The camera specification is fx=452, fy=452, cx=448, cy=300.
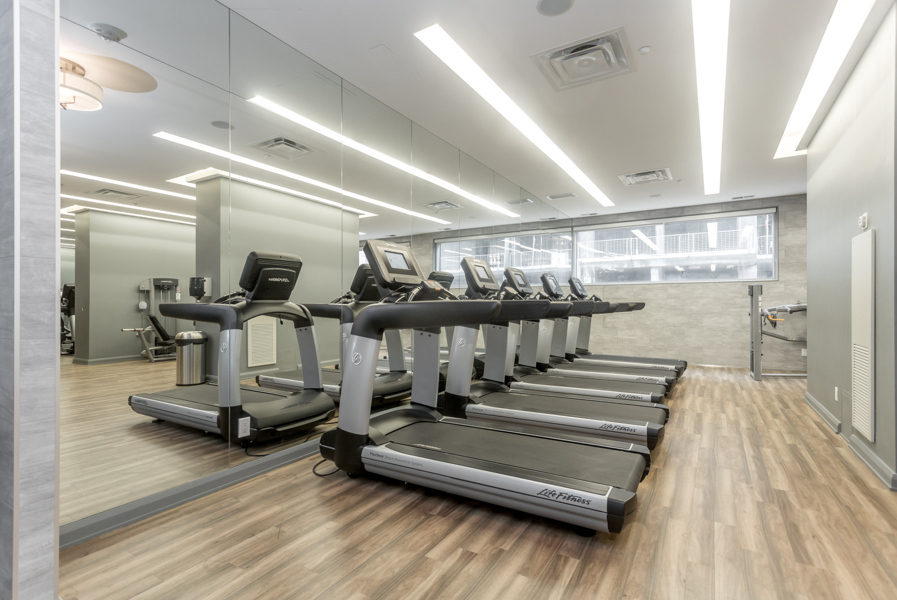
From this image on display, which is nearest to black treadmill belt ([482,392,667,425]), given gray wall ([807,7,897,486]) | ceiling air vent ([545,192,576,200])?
gray wall ([807,7,897,486])

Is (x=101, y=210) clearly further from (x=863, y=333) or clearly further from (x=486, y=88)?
(x=863, y=333)

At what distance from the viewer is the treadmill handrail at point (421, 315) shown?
87.4 inches

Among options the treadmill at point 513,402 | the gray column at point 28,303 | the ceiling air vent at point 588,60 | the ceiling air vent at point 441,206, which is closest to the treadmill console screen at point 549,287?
the treadmill at point 513,402

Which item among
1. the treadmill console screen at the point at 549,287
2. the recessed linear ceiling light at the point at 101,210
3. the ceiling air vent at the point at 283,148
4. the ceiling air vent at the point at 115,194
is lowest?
the treadmill console screen at the point at 549,287

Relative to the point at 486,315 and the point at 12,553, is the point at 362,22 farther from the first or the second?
the point at 12,553

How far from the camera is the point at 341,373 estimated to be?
3.92 m

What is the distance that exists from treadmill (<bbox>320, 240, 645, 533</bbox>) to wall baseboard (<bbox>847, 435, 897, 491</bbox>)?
1.51 meters

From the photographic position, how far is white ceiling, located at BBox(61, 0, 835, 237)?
2463 millimetres

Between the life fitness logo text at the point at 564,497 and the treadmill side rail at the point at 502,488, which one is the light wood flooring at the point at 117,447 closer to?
the treadmill side rail at the point at 502,488

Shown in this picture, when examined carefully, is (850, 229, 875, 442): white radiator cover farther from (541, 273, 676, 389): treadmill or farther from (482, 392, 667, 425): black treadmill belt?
(541, 273, 676, 389): treadmill

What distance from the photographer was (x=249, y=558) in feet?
A: 5.77

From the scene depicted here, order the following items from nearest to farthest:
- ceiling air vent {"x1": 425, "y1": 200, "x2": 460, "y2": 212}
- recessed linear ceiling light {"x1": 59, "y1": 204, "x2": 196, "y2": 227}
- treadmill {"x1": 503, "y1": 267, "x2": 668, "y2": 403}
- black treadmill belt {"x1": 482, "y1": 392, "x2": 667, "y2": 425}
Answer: recessed linear ceiling light {"x1": 59, "y1": 204, "x2": 196, "y2": 227}, black treadmill belt {"x1": 482, "y1": 392, "x2": 667, "y2": 425}, treadmill {"x1": 503, "y1": 267, "x2": 668, "y2": 403}, ceiling air vent {"x1": 425, "y1": 200, "x2": 460, "y2": 212}

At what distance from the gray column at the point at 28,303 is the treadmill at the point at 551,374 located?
3226 millimetres

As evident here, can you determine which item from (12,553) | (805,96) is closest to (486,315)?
(12,553)
